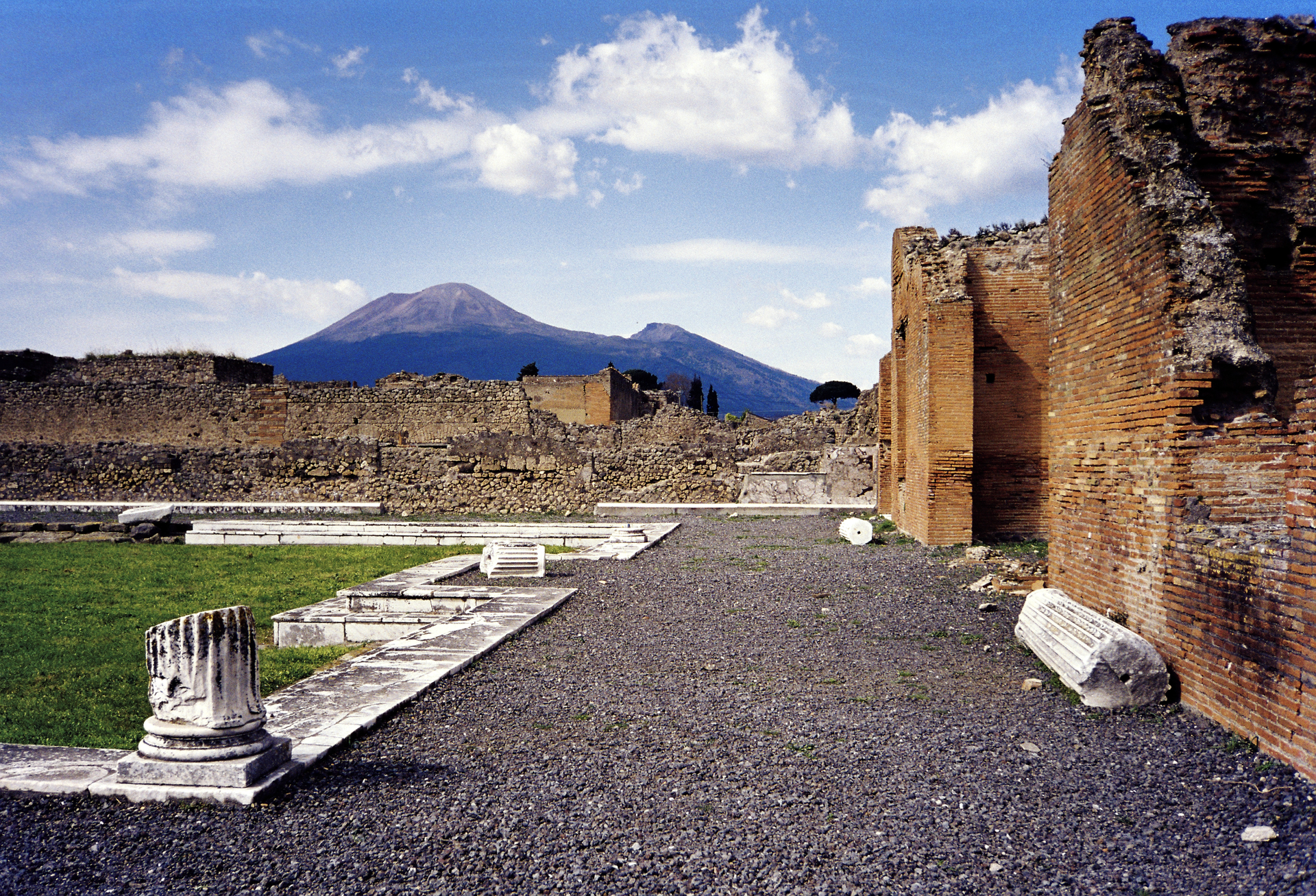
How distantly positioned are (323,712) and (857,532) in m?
9.56

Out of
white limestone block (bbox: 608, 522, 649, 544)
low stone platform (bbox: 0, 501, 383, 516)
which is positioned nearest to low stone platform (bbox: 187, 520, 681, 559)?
white limestone block (bbox: 608, 522, 649, 544)

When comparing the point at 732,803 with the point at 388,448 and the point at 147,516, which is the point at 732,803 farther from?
the point at 388,448

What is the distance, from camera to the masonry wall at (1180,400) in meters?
3.90

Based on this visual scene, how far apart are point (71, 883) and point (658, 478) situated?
709 inches

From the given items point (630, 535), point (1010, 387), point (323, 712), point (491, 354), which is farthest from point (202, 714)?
point (491, 354)

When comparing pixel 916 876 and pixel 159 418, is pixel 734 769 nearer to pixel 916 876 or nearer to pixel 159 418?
pixel 916 876

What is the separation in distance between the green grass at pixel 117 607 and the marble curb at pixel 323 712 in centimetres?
53

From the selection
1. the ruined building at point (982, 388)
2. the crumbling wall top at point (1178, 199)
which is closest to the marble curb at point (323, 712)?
the crumbling wall top at point (1178, 199)

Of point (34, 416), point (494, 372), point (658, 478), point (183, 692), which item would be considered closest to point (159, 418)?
point (34, 416)

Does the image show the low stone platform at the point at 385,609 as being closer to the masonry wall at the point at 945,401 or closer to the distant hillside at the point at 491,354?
the masonry wall at the point at 945,401

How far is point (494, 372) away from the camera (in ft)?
503

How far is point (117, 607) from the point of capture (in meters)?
8.24

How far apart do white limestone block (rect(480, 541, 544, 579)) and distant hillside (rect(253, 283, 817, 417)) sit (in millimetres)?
133272

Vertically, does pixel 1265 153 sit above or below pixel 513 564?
above
